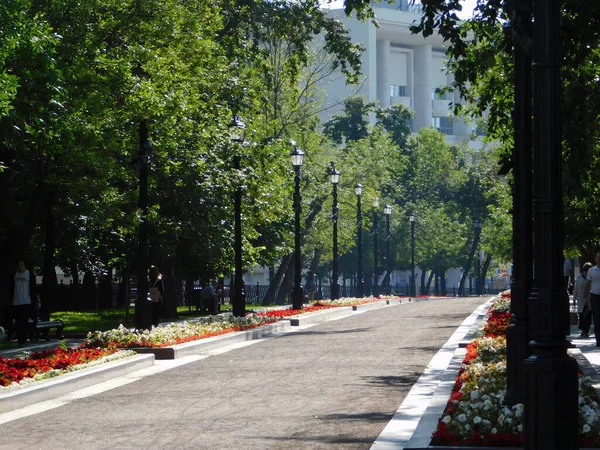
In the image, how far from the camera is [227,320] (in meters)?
33.9

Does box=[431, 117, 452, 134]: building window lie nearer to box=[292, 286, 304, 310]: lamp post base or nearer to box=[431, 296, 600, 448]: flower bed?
box=[292, 286, 304, 310]: lamp post base

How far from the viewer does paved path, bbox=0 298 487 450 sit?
12484 millimetres

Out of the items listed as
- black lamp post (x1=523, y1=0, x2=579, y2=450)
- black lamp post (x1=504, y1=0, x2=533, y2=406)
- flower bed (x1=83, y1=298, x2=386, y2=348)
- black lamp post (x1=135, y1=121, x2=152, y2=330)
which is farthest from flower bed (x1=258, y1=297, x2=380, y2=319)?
black lamp post (x1=523, y1=0, x2=579, y2=450)

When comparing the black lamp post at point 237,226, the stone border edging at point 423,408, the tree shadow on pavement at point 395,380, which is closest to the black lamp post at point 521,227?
the stone border edging at point 423,408

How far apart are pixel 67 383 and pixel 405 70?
5178 inches

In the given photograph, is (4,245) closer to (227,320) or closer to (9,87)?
(227,320)

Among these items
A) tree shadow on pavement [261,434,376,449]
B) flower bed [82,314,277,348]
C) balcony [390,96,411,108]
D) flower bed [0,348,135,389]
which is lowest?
tree shadow on pavement [261,434,376,449]

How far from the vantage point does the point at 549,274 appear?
8.45 m

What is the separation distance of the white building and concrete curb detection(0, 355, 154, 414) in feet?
366

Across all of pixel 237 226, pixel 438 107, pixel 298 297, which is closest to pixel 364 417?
pixel 237 226

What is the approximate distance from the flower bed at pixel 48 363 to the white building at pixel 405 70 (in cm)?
11156

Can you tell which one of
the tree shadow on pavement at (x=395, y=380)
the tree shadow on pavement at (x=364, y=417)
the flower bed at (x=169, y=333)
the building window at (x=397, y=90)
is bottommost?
the tree shadow on pavement at (x=364, y=417)

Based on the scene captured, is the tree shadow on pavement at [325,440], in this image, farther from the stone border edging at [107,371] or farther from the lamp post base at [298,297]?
the lamp post base at [298,297]

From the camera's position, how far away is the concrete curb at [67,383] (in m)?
15.8
